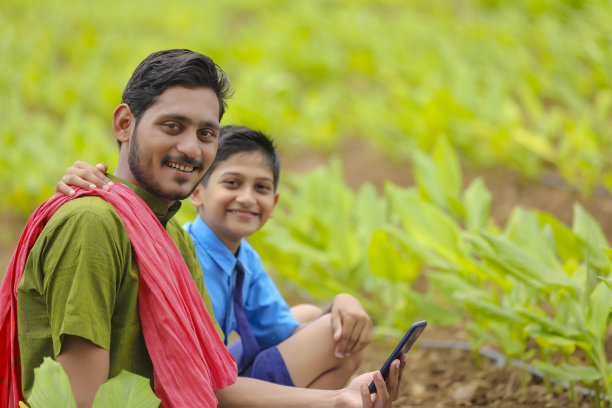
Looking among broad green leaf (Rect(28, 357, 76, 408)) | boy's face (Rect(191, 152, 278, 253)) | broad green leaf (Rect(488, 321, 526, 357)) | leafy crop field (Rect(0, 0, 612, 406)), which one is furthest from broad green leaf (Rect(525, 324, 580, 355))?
broad green leaf (Rect(28, 357, 76, 408))

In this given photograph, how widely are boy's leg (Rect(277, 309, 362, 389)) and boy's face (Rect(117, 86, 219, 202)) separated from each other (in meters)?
0.50

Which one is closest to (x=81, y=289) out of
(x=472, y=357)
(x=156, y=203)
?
(x=156, y=203)

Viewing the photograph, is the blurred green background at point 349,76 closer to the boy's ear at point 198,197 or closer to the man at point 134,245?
the boy's ear at point 198,197

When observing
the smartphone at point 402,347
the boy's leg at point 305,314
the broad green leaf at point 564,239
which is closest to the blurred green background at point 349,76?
the broad green leaf at point 564,239

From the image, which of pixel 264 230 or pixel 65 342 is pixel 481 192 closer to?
pixel 264 230

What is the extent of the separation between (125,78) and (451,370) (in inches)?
106

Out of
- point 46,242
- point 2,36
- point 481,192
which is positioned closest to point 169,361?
point 46,242

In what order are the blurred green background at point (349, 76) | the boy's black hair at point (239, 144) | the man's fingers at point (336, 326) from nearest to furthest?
the man's fingers at point (336, 326) < the boy's black hair at point (239, 144) < the blurred green background at point (349, 76)

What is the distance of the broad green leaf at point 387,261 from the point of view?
183cm

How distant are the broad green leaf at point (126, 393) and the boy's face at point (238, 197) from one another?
57 centimetres

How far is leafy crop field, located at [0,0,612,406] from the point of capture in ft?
5.57

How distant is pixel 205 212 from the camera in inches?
60.9

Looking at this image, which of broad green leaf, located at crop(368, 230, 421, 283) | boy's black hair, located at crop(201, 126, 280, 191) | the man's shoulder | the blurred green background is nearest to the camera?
the man's shoulder

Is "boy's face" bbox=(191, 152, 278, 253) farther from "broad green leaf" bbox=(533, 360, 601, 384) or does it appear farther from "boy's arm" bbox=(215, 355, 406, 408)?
"broad green leaf" bbox=(533, 360, 601, 384)
